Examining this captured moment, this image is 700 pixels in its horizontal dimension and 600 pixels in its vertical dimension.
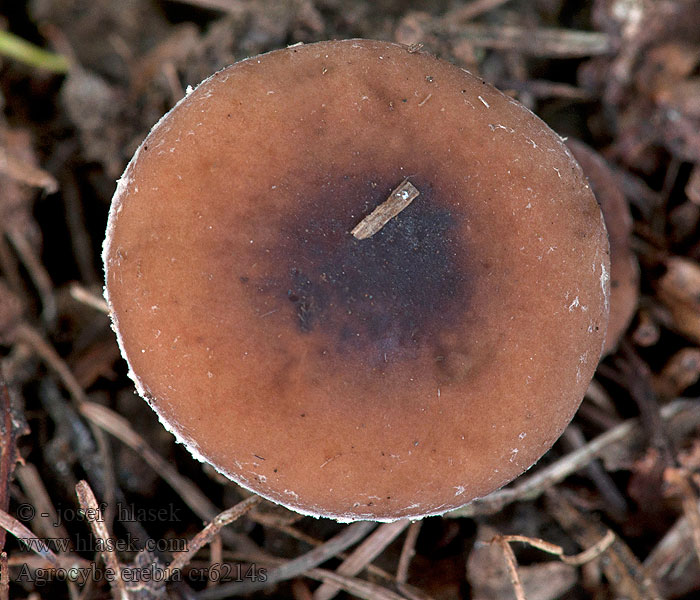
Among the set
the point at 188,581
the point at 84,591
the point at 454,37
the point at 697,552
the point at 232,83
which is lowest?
the point at 697,552

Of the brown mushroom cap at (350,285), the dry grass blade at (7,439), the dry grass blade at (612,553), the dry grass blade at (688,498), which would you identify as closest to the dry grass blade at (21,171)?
the dry grass blade at (7,439)

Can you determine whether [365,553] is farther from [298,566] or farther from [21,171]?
[21,171]

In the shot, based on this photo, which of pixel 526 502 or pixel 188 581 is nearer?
pixel 188 581

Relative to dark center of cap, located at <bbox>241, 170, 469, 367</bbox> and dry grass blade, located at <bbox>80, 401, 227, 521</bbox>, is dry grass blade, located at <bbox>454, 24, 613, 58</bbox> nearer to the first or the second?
dark center of cap, located at <bbox>241, 170, 469, 367</bbox>

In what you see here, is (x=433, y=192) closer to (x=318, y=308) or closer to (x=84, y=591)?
(x=318, y=308)

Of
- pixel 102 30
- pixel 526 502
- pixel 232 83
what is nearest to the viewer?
pixel 232 83

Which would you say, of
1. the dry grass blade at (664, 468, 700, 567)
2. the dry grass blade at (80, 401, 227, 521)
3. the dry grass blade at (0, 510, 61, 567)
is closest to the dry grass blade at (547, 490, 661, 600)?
the dry grass blade at (664, 468, 700, 567)

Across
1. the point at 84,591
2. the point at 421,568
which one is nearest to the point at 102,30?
the point at 84,591

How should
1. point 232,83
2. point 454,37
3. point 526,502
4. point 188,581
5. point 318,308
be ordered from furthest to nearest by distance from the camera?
point 454,37 < point 526,502 < point 188,581 < point 232,83 < point 318,308
